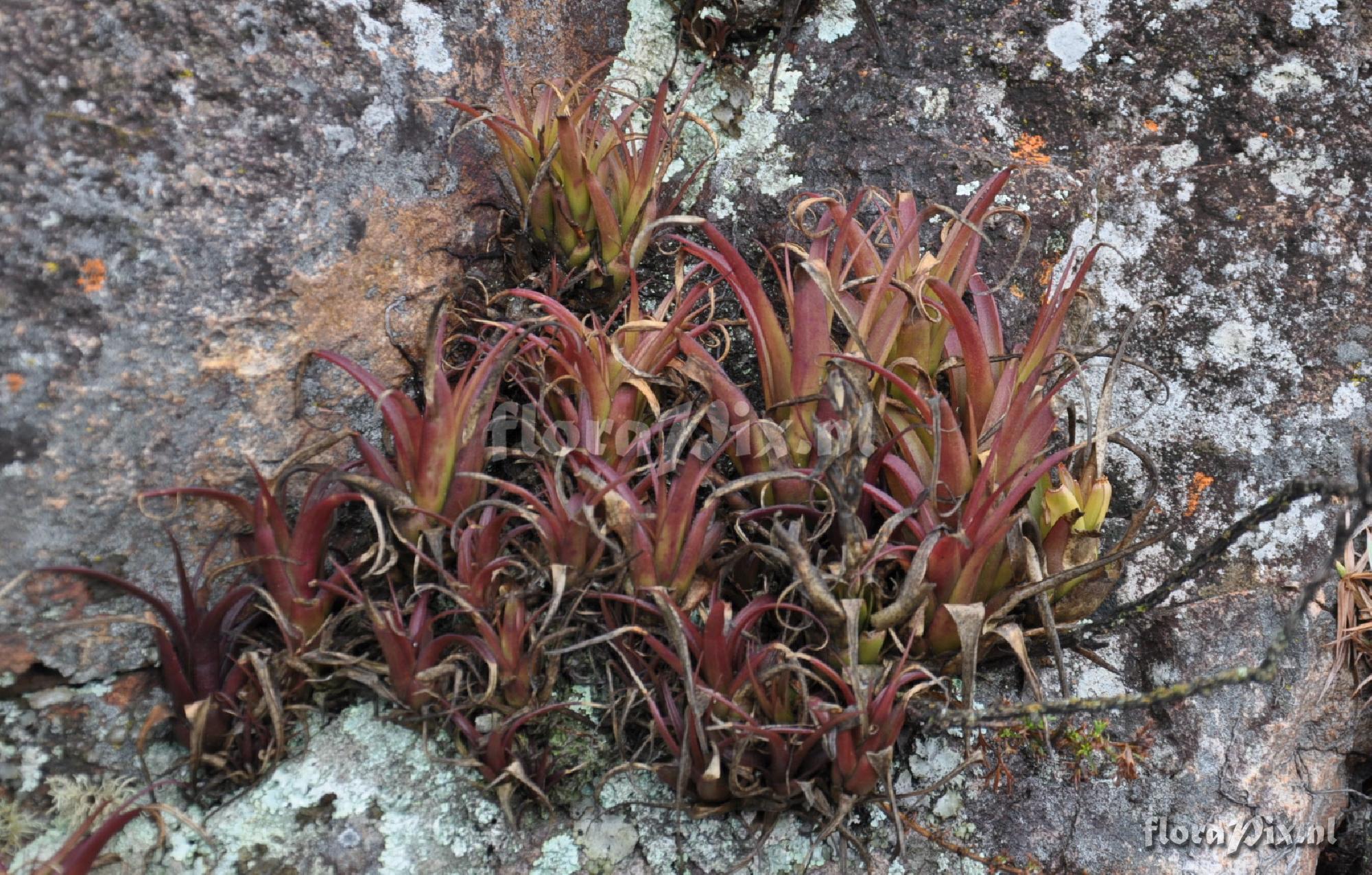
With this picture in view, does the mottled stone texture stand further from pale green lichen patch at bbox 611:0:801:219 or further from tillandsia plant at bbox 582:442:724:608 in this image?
tillandsia plant at bbox 582:442:724:608

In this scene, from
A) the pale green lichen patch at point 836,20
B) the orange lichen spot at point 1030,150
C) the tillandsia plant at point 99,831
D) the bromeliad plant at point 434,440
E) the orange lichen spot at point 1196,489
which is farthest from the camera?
the pale green lichen patch at point 836,20

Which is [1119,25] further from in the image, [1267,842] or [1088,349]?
[1267,842]

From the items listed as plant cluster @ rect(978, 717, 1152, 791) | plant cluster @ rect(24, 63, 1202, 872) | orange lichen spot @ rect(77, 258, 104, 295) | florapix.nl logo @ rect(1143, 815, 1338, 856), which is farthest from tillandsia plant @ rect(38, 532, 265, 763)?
florapix.nl logo @ rect(1143, 815, 1338, 856)

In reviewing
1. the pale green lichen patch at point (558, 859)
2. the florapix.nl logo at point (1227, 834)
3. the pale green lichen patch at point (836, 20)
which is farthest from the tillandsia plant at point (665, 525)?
the pale green lichen patch at point (836, 20)

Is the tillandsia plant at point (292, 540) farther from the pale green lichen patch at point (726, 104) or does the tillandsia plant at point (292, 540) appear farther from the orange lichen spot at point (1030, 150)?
the orange lichen spot at point (1030, 150)

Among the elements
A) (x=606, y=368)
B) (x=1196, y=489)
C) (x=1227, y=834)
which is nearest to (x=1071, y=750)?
(x=1227, y=834)

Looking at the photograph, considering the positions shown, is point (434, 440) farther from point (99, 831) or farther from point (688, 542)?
point (99, 831)

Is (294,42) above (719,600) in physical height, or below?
above

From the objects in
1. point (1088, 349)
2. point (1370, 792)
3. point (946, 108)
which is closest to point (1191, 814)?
point (1370, 792)
